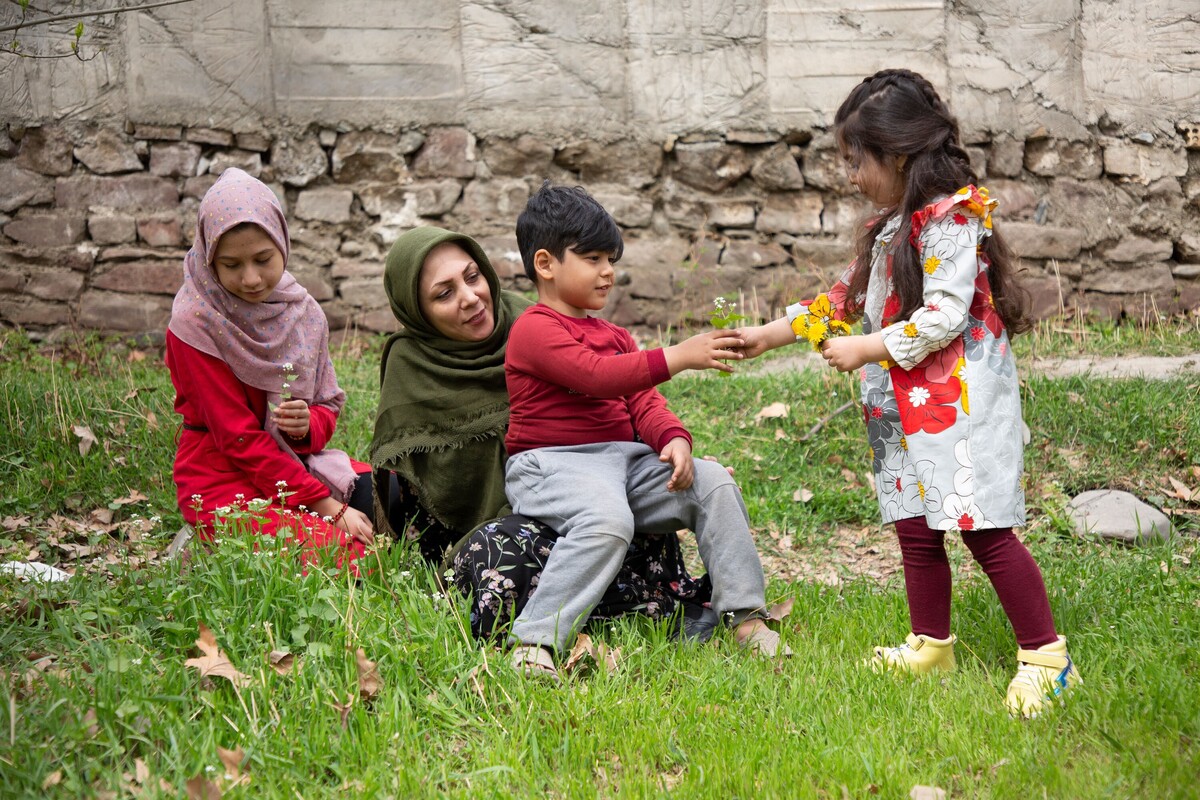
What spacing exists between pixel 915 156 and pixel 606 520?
1294 mm

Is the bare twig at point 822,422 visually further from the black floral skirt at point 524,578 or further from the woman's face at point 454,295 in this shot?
the woman's face at point 454,295

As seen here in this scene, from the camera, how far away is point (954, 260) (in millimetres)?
2535

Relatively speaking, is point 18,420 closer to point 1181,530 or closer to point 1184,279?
point 1181,530

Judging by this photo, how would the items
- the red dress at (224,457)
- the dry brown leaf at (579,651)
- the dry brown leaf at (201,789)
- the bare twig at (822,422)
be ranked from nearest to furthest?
1. the dry brown leaf at (201,789)
2. the dry brown leaf at (579,651)
3. the red dress at (224,457)
4. the bare twig at (822,422)

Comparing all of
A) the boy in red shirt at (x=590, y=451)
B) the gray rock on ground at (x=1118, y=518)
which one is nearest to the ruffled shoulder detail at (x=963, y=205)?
the boy in red shirt at (x=590, y=451)

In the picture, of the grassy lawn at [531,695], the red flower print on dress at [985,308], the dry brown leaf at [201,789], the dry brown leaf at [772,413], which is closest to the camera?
the dry brown leaf at [201,789]

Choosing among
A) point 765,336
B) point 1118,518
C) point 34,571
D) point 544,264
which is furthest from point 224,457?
point 1118,518

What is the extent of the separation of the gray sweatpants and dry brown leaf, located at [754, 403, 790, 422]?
204 cm

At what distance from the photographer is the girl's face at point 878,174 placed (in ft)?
8.94

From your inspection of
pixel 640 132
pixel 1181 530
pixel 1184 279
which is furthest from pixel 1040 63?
pixel 1181 530

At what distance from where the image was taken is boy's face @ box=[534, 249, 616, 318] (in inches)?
117

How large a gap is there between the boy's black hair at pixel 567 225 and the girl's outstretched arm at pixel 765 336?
1.51 ft

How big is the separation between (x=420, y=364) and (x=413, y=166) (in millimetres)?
3653

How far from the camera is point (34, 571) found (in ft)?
10.3
